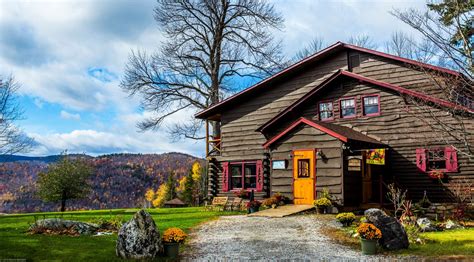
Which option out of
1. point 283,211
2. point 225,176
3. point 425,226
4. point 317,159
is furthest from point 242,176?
point 425,226

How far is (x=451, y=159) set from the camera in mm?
17844

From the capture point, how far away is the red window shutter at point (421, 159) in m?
18.5

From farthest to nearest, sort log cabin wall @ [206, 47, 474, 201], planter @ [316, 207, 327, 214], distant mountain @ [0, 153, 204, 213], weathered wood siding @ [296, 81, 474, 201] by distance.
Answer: distant mountain @ [0, 153, 204, 213], log cabin wall @ [206, 47, 474, 201], weathered wood siding @ [296, 81, 474, 201], planter @ [316, 207, 327, 214]

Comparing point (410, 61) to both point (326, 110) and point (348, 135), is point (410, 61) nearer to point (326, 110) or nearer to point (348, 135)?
point (348, 135)

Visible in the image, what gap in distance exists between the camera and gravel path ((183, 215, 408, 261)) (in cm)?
969

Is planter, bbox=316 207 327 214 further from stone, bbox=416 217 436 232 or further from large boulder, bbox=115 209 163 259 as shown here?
large boulder, bbox=115 209 163 259

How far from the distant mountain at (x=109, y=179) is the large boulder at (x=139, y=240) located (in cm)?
5377

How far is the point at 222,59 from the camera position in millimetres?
32062

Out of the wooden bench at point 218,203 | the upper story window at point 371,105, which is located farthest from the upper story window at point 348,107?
the wooden bench at point 218,203

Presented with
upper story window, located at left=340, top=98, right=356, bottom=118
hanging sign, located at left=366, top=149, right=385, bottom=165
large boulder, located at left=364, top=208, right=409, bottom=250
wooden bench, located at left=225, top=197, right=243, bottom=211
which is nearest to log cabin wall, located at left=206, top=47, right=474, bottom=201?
upper story window, located at left=340, top=98, right=356, bottom=118

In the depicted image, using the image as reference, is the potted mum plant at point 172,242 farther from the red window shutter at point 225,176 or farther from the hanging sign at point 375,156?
the red window shutter at point 225,176

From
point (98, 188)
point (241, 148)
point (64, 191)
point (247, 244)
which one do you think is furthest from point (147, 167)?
point (247, 244)

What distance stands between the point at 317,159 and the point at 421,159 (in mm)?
4717

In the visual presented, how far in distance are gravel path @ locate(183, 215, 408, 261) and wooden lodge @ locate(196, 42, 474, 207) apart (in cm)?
358
